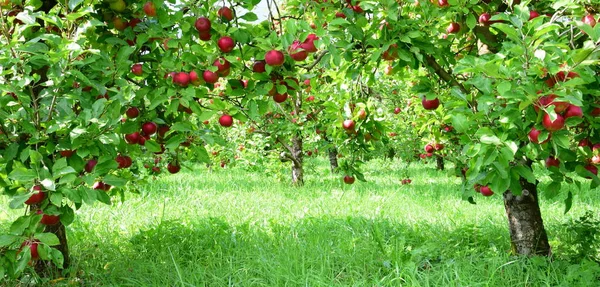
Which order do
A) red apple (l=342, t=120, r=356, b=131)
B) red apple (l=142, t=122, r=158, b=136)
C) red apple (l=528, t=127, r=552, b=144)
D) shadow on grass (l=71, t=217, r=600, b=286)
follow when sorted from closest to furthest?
1. red apple (l=528, t=127, r=552, b=144)
2. red apple (l=142, t=122, r=158, b=136)
3. shadow on grass (l=71, t=217, r=600, b=286)
4. red apple (l=342, t=120, r=356, b=131)

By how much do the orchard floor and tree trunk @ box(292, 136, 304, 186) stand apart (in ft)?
7.78

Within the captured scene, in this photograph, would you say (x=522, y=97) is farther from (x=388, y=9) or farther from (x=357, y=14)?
(x=357, y=14)

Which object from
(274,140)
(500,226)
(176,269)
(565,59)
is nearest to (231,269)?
(176,269)

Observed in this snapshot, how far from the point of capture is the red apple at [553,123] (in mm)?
1845

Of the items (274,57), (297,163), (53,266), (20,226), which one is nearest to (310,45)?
→ (274,57)

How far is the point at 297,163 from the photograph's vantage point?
28.8ft

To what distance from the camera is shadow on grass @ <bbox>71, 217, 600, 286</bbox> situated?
312 cm

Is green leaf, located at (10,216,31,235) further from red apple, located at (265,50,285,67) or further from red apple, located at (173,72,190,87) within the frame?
red apple, located at (265,50,285,67)

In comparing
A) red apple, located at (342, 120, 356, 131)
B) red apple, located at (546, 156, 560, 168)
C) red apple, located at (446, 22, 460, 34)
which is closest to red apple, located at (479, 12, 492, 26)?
red apple, located at (446, 22, 460, 34)

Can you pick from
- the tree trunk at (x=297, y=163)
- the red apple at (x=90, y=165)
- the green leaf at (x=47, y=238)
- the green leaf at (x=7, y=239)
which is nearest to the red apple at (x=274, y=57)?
the red apple at (x=90, y=165)

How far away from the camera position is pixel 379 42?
2.59m

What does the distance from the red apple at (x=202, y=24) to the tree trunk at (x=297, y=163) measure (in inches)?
247

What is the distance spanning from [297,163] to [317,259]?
17.6ft

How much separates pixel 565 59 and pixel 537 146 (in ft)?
1.54
